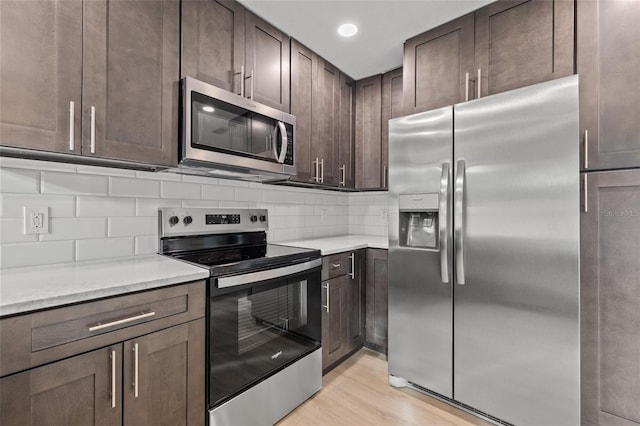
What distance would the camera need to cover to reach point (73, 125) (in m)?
1.17

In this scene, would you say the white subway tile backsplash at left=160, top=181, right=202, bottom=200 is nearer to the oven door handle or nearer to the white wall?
the white wall

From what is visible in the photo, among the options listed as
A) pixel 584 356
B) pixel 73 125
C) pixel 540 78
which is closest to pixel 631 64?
pixel 540 78

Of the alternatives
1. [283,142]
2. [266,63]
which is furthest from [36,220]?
[266,63]

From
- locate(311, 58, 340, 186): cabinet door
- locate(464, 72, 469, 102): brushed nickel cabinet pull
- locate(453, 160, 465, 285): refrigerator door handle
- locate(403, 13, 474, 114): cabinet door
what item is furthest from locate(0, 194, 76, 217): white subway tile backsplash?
locate(464, 72, 469, 102): brushed nickel cabinet pull

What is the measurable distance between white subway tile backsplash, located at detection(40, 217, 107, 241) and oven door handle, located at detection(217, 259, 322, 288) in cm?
74

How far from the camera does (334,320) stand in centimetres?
218

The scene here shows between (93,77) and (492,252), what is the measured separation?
2.10 m

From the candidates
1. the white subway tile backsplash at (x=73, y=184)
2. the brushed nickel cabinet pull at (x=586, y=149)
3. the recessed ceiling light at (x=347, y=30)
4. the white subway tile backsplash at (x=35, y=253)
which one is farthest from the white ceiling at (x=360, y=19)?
the white subway tile backsplash at (x=35, y=253)

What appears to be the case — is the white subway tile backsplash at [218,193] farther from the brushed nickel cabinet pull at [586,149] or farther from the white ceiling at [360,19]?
the brushed nickel cabinet pull at [586,149]

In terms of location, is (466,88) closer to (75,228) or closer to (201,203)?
(201,203)

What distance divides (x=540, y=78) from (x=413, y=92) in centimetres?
75

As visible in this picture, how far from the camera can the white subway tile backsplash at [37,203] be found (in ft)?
4.15

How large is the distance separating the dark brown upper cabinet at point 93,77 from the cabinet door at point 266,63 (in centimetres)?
45

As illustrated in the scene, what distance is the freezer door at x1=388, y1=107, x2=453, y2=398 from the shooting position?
5.83 ft
